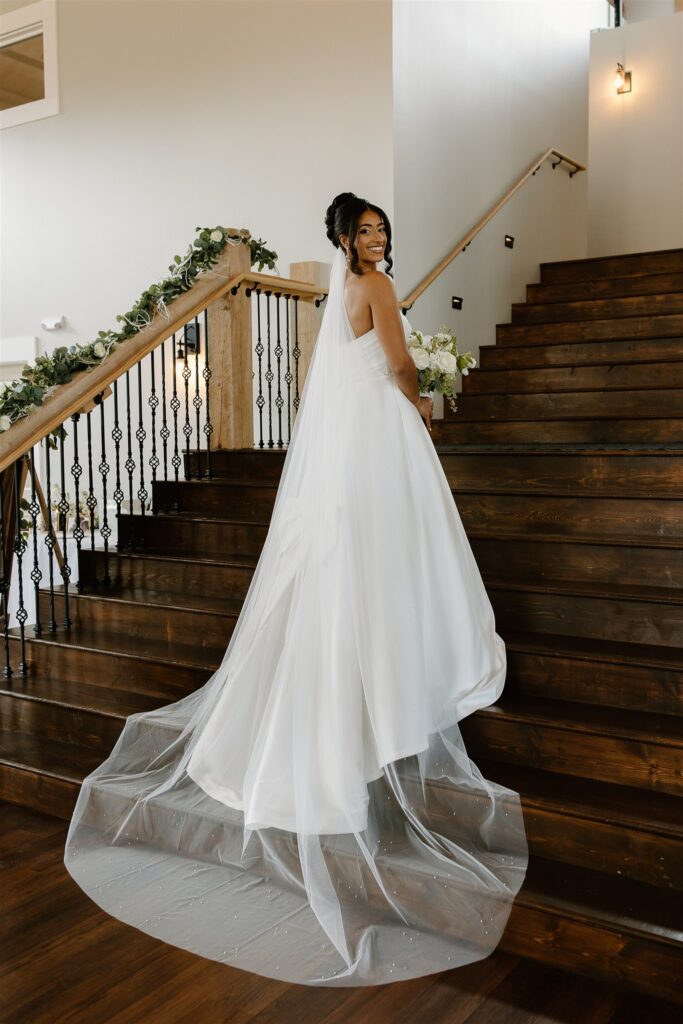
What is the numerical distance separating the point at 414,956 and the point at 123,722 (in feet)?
5.21

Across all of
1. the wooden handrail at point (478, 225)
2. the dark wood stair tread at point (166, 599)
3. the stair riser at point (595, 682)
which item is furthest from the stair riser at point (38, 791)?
the wooden handrail at point (478, 225)

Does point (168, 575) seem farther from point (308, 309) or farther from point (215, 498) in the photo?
point (308, 309)

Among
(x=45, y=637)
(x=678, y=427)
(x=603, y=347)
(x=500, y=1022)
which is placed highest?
(x=603, y=347)

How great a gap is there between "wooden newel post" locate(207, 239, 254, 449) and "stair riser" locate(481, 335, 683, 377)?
1642 mm

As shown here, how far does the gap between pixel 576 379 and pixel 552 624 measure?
2.65 metres

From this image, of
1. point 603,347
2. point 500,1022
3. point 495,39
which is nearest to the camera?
point 500,1022

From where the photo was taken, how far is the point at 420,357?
3.19 meters

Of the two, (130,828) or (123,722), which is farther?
(123,722)

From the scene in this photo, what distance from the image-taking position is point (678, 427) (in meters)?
4.72

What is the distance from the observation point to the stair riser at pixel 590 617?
3.24 meters

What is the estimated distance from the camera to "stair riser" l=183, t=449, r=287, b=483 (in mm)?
5316

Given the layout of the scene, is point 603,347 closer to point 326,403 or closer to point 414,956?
point 326,403

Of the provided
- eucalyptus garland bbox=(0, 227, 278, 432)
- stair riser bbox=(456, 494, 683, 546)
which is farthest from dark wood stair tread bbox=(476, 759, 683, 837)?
eucalyptus garland bbox=(0, 227, 278, 432)

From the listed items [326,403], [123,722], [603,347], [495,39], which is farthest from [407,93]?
[123,722]
